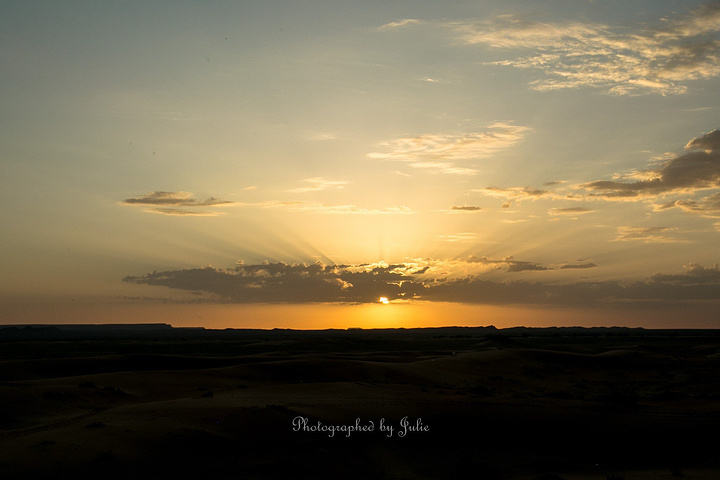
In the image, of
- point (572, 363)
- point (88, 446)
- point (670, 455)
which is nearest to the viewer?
point (88, 446)

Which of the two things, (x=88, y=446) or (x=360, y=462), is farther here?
(x=360, y=462)

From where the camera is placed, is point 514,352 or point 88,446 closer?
point 88,446

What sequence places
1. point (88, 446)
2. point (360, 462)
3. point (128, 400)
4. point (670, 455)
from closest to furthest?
point (88, 446), point (360, 462), point (670, 455), point (128, 400)

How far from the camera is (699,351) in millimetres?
64938

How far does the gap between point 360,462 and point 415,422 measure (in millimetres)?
3877

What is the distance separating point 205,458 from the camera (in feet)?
54.1

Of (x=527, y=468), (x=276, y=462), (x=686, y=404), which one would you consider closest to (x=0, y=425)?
(x=276, y=462)

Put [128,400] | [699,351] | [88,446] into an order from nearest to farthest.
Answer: [88,446] → [128,400] → [699,351]

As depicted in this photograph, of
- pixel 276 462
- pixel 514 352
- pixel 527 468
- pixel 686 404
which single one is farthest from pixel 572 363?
pixel 276 462

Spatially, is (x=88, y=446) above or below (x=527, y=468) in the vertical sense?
above

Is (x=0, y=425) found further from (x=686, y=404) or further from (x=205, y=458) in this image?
(x=686, y=404)

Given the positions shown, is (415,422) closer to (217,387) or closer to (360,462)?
(360,462)

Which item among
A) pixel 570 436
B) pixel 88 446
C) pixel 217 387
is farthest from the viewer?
pixel 217 387

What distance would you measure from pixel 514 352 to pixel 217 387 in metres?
28.5
